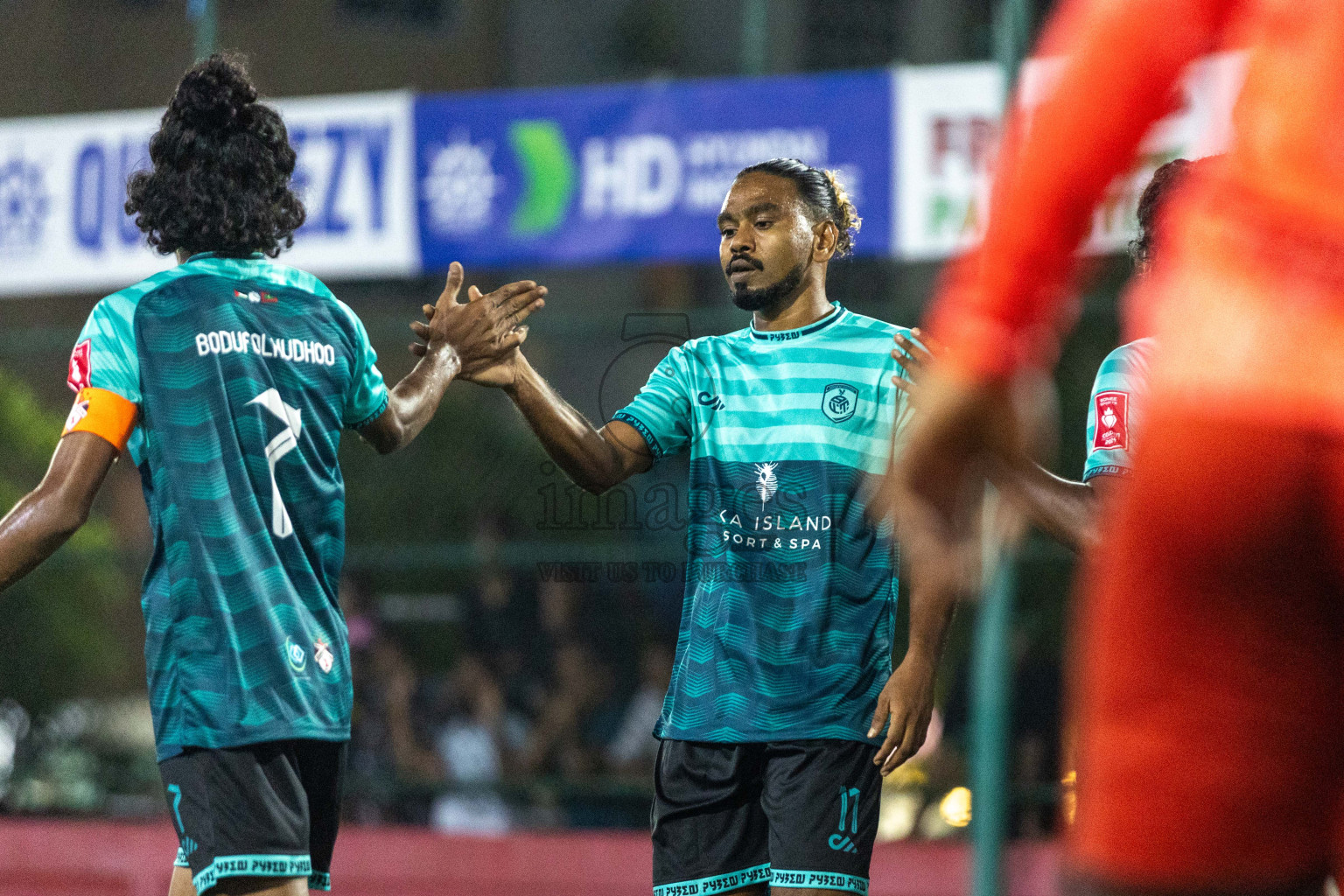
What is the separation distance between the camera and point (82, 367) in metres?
3.24

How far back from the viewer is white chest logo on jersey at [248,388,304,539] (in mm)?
3270

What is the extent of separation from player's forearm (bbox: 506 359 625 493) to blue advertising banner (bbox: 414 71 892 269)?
344 cm

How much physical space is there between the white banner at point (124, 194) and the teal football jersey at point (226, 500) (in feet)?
13.8

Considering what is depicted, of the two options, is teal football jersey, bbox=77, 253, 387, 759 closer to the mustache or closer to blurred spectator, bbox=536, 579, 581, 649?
the mustache

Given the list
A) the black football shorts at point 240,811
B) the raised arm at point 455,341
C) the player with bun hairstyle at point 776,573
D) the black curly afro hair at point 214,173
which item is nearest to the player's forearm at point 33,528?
the black football shorts at point 240,811

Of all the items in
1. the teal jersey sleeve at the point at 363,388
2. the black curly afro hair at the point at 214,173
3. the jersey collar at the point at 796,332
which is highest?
the black curly afro hair at the point at 214,173

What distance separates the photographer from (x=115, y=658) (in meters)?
9.55

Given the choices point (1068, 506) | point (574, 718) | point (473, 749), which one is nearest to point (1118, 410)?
point (1068, 506)

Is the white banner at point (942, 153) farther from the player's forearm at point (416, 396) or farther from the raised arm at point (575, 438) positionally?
the player's forearm at point (416, 396)

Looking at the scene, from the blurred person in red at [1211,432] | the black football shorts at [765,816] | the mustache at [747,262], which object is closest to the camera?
the blurred person in red at [1211,432]

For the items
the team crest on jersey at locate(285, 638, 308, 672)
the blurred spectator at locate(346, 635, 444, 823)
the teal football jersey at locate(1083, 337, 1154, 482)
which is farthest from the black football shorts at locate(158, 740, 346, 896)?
the blurred spectator at locate(346, 635, 444, 823)

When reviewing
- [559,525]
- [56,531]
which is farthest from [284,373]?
[559,525]

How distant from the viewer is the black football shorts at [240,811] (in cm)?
317

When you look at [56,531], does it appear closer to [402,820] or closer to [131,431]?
[131,431]
